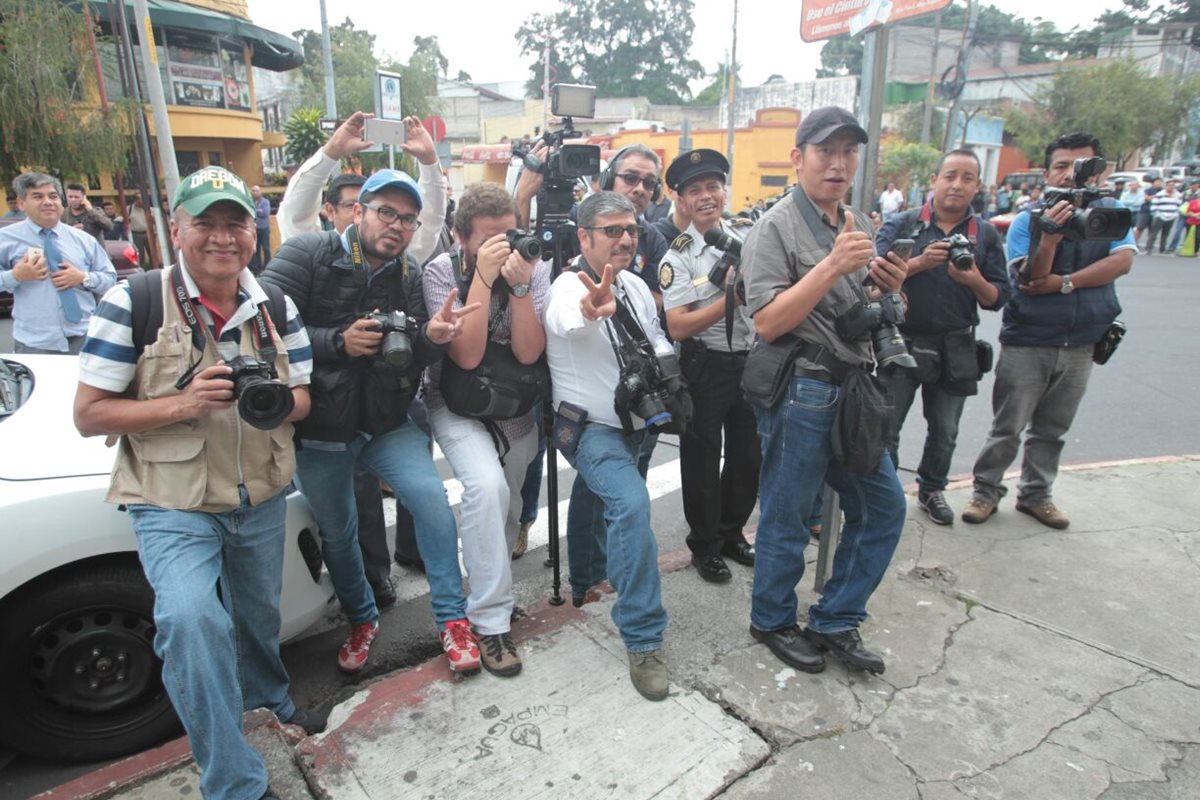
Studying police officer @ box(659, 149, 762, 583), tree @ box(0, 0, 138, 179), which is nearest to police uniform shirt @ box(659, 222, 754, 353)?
police officer @ box(659, 149, 762, 583)

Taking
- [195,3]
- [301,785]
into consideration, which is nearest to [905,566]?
[301,785]

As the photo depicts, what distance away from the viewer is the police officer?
3357 mm

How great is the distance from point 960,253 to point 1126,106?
3424 cm

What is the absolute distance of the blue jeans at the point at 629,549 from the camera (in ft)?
8.97

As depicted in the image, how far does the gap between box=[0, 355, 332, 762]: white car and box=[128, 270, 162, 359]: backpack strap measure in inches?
24.9

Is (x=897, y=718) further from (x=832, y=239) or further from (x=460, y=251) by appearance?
(x=460, y=251)

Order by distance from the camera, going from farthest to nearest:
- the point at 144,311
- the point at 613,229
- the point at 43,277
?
the point at 43,277
the point at 613,229
the point at 144,311

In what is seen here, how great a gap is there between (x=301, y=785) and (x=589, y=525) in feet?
4.91

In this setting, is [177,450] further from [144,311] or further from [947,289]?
[947,289]

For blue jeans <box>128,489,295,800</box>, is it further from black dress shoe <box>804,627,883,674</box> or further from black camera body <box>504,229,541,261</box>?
black dress shoe <box>804,627,883,674</box>

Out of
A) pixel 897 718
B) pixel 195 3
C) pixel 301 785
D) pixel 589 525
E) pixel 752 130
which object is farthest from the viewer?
pixel 752 130

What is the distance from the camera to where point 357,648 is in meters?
3.13

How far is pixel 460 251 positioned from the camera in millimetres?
3139

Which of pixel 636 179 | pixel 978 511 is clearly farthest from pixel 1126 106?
pixel 636 179
